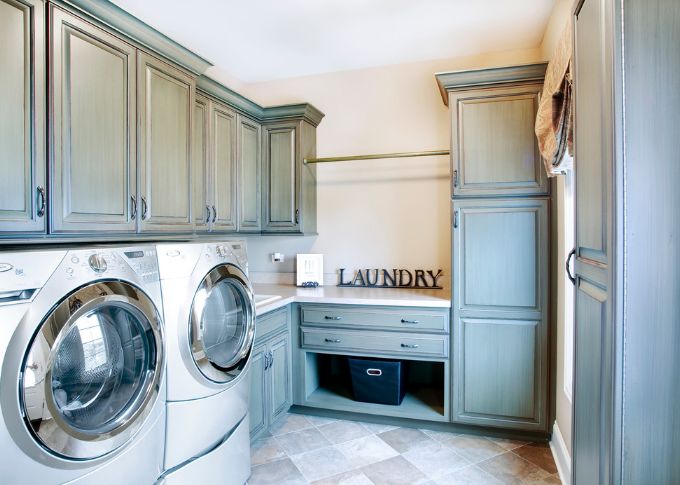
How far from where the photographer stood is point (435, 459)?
2.39m

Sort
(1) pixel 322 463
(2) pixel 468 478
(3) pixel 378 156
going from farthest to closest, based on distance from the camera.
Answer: (3) pixel 378 156 → (1) pixel 322 463 → (2) pixel 468 478

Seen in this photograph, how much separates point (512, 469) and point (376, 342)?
1034 mm

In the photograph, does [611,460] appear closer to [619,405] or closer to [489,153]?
[619,405]

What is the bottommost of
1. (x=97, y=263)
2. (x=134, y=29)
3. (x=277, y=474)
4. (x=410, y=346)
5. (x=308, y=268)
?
(x=277, y=474)

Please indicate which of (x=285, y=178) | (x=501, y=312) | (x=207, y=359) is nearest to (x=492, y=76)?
(x=501, y=312)

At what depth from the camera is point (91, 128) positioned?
1.69 m

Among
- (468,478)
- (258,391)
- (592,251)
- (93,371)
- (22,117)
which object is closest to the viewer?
(592,251)

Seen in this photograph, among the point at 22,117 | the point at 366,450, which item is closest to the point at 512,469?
the point at 366,450

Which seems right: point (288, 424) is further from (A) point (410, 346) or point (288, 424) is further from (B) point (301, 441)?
(A) point (410, 346)

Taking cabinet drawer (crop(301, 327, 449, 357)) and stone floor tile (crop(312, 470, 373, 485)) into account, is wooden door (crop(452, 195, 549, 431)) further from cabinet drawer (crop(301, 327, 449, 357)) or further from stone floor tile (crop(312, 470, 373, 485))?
stone floor tile (crop(312, 470, 373, 485))

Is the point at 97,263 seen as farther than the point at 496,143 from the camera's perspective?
Answer: No

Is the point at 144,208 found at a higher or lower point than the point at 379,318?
higher

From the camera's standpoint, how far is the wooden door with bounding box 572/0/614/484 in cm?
103

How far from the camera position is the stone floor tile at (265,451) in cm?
240
